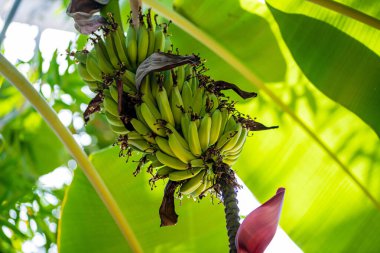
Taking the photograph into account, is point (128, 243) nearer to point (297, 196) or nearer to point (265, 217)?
point (297, 196)

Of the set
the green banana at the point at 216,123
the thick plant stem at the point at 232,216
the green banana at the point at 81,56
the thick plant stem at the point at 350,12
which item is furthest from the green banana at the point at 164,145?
the thick plant stem at the point at 350,12

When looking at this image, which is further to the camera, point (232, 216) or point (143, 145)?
point (143, 145)

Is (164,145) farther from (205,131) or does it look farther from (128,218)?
(128,218)

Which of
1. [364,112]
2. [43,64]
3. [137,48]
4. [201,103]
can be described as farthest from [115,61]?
[43,64]

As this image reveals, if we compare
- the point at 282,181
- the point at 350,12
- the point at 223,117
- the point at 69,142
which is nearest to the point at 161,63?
the point at 223,117

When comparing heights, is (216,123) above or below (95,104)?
below

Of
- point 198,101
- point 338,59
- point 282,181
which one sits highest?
point 198,101

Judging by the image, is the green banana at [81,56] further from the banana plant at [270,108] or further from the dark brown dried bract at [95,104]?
the dark brown dried bract at [95,104]
